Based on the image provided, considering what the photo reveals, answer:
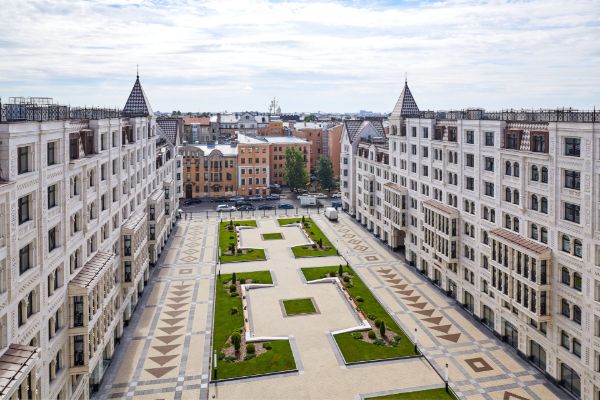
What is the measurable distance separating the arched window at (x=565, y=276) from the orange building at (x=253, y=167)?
275 ft

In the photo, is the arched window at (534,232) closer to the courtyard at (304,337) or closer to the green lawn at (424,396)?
the courtyard at (304,337)

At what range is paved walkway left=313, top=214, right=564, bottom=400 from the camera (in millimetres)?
35656

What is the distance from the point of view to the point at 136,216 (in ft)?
173

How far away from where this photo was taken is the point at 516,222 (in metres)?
41.5

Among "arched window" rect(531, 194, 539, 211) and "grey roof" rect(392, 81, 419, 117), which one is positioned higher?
"grey roof" rect(392, 81, 419, 117)

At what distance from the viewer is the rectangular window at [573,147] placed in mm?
33750

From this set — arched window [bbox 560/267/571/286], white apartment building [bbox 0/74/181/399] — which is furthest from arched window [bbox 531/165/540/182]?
white apartment building [bbox 0/74/181/399]

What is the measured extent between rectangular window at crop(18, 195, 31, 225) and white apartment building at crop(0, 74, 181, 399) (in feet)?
0.18

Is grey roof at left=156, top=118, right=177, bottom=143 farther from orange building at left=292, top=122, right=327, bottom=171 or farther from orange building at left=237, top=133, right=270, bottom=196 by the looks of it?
orange building at left=292, top=122, right=327, bottom=171

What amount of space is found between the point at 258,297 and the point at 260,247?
2013 centimetres

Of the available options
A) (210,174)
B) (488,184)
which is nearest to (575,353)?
(488,184)

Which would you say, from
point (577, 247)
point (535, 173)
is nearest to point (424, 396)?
point (577, 247)

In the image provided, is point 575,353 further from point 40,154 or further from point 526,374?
point 40,154

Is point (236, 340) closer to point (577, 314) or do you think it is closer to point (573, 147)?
point (577, 314)
